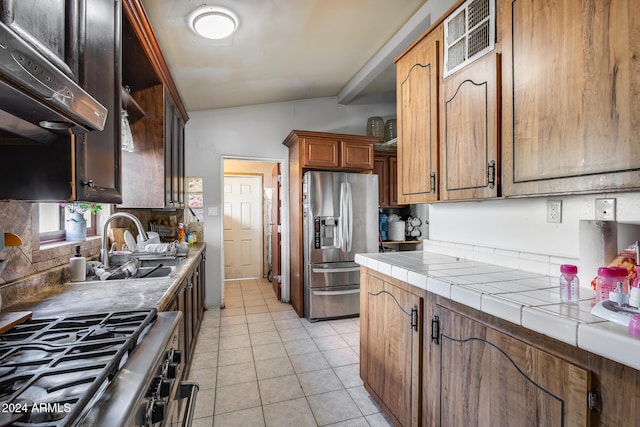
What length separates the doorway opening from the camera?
5629 mm

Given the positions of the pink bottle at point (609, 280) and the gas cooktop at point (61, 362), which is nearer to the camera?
the gas cooktop at point (61, 362)

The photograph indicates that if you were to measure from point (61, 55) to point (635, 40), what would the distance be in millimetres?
1731

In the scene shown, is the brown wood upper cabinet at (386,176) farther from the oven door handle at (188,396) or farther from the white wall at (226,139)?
the oven door handle at (188,396)

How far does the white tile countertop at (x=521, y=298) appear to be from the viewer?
29.4 inches

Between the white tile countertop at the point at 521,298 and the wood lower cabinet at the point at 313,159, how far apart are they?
193 cm

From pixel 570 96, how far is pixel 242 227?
5.22m

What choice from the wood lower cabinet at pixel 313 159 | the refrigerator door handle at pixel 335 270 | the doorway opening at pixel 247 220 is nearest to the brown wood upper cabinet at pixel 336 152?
the wood lower cabinet at pixel 313 159

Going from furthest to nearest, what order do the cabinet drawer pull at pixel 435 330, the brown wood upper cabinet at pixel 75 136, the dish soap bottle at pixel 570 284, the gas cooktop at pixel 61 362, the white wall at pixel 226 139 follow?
the white wall at pixel 226 139 < the cabinet drawer pull at pixel 435 330 < the dish soap bottle at pixel 570 284 < the brown wood upper cabinet at pixel 75 136 < the gas cooktop at pixel 61 362

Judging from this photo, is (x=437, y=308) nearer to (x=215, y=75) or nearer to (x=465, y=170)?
(x=465, y=170)

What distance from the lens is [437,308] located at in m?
1.37

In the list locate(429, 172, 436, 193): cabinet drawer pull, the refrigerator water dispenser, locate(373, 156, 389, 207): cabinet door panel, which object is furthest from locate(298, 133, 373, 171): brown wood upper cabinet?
locate(429, 172, 436, 193): cabinet drawer pull

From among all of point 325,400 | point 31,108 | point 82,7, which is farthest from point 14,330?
point 325,400

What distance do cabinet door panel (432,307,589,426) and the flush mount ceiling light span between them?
2.21 m

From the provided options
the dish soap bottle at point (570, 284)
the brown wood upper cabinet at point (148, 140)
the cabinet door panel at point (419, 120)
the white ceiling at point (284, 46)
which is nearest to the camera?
the dish soap bottle at point (570, 284)
